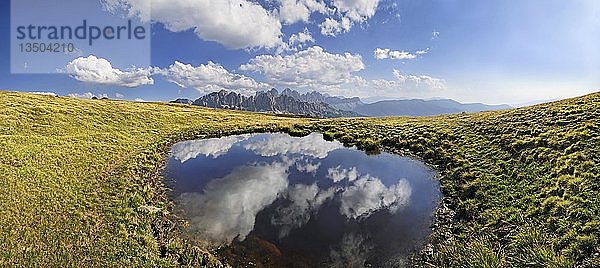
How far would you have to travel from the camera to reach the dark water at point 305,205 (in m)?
19.6

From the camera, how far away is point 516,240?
59.3 ft

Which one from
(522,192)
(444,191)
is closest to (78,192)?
(444,191)

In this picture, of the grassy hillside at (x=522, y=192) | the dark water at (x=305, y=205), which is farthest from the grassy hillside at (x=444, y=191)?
the dark water at (x=305, y=205)

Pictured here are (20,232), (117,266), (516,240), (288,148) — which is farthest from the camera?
(288,148)

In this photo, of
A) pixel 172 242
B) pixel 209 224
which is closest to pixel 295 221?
pixel 209 224

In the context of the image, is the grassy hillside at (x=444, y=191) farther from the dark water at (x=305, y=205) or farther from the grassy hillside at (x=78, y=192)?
the dark water at (x=305, y=205)

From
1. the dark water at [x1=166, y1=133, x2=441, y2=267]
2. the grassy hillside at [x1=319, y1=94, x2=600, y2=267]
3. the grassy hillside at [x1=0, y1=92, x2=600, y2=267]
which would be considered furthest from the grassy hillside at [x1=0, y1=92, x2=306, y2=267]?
the grassy hillside at [x1=319, y1=94, x2=600, y2=267]

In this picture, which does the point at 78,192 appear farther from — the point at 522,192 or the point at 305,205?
the point at 522,192

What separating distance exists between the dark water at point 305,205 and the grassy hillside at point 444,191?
6.33 ft

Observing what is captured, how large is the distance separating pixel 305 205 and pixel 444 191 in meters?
12.3

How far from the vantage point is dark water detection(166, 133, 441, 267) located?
1961 centimetres

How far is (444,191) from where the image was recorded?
27953mm

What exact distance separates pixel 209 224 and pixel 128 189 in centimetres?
921

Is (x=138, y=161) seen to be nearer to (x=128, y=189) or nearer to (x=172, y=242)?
(x=128, y=189)
